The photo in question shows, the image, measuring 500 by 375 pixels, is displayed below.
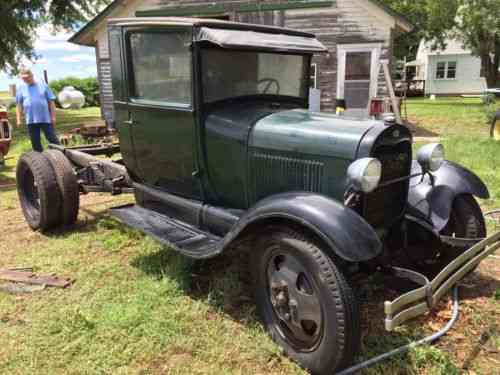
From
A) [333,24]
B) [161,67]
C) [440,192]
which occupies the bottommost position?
[440,192]

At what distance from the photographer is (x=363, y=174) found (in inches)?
95.7

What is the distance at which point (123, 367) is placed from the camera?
2.58 meters

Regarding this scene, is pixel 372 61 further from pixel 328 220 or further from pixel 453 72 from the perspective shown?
pixel 453 72

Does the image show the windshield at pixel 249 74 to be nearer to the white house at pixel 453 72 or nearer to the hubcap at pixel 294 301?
the hubcap at pixel 294 301

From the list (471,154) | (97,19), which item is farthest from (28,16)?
(471,154)

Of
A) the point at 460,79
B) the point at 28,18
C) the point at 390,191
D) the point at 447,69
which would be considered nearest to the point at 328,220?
the point at 390,191

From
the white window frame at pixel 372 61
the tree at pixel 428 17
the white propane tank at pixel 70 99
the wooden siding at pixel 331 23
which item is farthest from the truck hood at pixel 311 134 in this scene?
the white propane tank at pixel 70 99

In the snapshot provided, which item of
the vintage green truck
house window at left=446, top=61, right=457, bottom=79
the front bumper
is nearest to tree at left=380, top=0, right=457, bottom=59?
house window at left=446, top=61, right=457, bottom=79

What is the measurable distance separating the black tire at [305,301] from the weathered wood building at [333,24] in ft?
33.1

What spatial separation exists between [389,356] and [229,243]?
1162 millimetres

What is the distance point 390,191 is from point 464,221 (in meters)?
0.82

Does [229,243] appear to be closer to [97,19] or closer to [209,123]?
[209,123]

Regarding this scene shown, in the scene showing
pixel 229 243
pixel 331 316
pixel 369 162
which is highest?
pixel 369 162

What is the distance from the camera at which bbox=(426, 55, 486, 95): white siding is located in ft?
107
